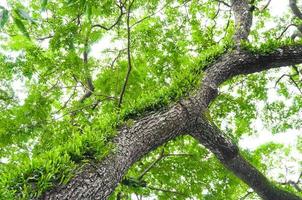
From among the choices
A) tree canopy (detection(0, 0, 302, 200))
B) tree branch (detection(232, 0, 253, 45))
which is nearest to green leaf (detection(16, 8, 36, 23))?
tree canopy (detection(0, 0, 302, 200))

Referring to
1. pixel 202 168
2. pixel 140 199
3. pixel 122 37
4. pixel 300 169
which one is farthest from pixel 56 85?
pixel 300 169

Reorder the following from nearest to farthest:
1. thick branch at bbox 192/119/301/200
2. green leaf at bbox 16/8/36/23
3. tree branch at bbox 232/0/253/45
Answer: green leaf at bbox 16/8/36/23, thick branch at bbox 192/119/301/200, tree branch at bbox 232/0/253/45

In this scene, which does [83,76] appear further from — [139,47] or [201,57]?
[201,57]

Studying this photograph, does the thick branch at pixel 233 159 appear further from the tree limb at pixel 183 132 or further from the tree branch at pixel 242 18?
the tree branch at pixel 242 18

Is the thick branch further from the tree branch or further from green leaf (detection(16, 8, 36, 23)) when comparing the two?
green leaf (detection(16, 8, 36, 23))

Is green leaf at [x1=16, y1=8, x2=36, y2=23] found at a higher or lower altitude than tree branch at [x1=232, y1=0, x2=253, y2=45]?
lower

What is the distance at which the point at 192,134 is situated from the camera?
496 centimetres

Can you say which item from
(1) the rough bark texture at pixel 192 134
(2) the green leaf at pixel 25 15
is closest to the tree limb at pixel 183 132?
(1) the rough bark texture at pixel 192 134

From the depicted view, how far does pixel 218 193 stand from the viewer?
7.17 m

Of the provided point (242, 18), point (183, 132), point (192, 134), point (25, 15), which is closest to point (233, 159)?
point (192, 134)

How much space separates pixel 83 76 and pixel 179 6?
3.56 m

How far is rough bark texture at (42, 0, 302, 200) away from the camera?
10.0ft

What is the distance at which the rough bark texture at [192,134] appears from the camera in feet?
10.0

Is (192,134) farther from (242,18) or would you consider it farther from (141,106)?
(242,18)
